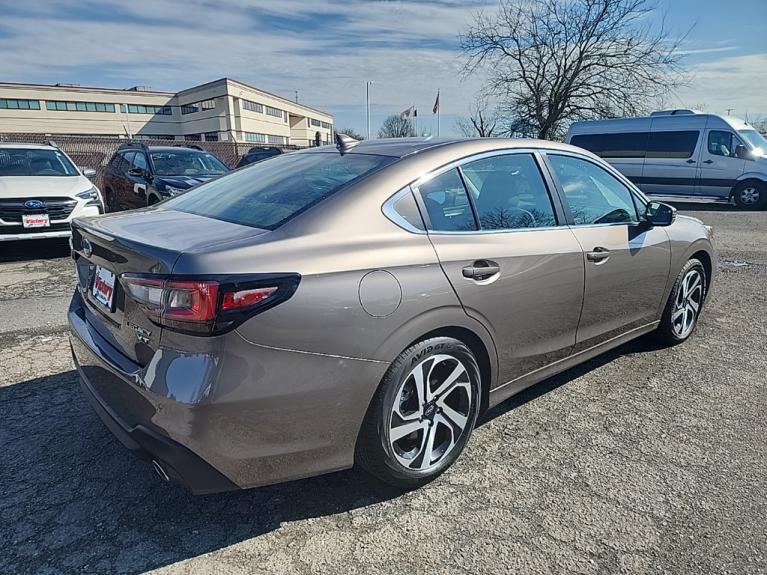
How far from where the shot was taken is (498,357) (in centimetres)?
266

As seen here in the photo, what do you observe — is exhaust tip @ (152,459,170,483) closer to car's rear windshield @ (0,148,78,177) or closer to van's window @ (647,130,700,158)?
car's rear windshield @ (0,148,78,177)

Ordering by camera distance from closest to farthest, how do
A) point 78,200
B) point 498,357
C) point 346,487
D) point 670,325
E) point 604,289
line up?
point 346,487 < point 498,357 < point 604,289 < point 670,325 < point 78,200

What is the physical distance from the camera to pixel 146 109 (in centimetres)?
6650

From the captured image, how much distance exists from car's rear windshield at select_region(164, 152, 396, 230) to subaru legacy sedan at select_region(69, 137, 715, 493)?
0.05 feet

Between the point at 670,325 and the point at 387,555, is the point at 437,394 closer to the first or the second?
the point at 387,555

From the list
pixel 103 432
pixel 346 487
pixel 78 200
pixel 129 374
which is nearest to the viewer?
pixel 129 374

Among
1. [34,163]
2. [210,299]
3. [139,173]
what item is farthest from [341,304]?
[139,173]

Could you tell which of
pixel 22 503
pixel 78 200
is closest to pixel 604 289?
pixel 22 503

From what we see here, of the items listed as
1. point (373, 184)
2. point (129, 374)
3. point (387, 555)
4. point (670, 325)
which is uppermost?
point (373, 184)

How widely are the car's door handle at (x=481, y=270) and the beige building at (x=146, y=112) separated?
6064 cm

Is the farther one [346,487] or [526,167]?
[526,167]

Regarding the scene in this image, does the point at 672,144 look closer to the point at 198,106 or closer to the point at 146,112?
the point at 198,106

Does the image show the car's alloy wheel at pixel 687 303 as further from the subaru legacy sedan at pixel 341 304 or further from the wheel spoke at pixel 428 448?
the wheel spoke at pixel 428 448

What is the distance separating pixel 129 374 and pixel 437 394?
1.31 metres
